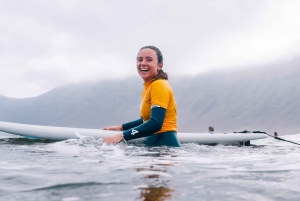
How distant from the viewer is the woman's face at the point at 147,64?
157 inches

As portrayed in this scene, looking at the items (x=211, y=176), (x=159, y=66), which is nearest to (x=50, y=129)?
(x=159, y=66)

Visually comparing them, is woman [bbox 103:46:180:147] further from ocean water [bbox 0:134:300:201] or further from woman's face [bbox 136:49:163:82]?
ocean water [bbox 0:134:300:201]

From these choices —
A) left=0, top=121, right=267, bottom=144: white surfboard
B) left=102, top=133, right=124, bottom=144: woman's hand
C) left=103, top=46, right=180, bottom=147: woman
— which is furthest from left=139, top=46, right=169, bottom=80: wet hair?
left=0, top=121, right=267, bottom=144: white surfboard

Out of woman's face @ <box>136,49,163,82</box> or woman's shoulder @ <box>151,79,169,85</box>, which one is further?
woman's face @ <box>136,49,163,82</box>

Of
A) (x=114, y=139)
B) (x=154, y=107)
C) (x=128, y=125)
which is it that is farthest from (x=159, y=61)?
(x=128, y=125)

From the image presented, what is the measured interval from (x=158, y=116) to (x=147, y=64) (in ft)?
2.71

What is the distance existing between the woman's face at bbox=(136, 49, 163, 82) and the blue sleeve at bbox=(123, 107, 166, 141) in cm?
65

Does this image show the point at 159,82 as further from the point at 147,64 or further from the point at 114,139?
the point at 114,139

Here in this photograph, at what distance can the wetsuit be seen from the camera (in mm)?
3541

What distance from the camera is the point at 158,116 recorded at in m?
3.53

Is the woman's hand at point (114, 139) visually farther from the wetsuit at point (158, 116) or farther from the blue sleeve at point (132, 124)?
the blue sleeve at point (132, 124)

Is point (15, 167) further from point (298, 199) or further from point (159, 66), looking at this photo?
point (159, 66)

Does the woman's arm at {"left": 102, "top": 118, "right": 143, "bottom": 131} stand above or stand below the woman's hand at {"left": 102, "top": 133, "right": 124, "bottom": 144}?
above

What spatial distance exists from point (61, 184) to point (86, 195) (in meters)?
0.28
